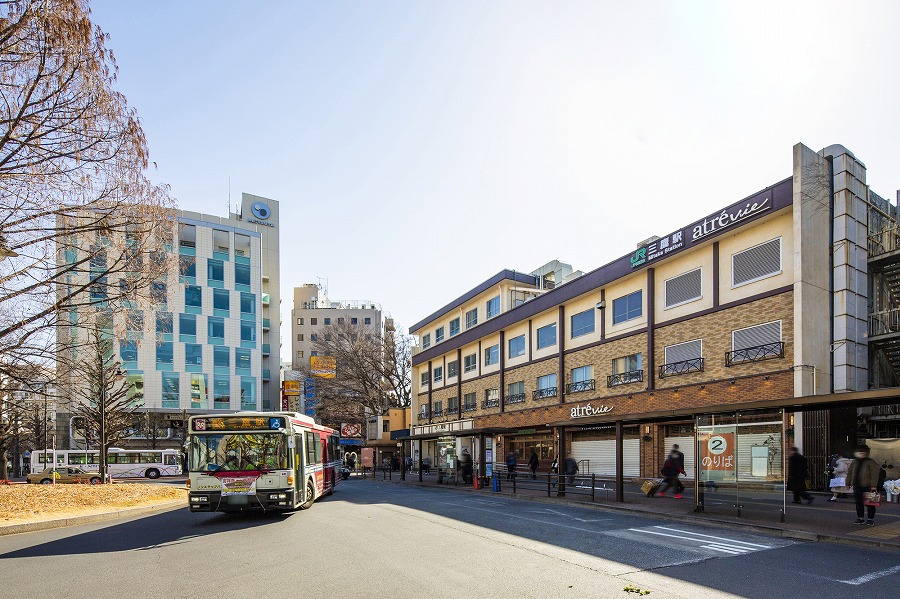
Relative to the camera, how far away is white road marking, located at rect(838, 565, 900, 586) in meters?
7.86

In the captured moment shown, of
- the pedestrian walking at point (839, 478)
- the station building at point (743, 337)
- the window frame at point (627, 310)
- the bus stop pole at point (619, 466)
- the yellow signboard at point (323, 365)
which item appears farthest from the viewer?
the yellow signboard at point (323, 365)

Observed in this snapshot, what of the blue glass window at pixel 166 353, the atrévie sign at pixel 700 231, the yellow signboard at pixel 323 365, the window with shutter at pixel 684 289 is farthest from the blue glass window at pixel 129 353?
the window with shutter at pixel 684 289

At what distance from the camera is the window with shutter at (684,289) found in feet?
81.6

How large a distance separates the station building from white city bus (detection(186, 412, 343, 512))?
32.8 ft

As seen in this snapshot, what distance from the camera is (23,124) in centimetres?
1305

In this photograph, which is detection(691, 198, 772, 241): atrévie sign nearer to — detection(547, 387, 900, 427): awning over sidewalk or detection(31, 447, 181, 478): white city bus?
detection(547, 387, 900, 427): awning over sidewalk

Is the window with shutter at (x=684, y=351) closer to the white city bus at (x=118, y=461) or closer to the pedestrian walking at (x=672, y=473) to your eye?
the pedestrian walking at (x=672, y=473)

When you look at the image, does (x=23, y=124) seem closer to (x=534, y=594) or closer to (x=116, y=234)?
(x=116, y=234)

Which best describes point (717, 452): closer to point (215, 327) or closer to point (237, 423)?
point (237, 423)

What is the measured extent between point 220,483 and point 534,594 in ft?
33.0

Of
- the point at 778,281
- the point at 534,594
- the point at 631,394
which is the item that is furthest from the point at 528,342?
the point at 534,594

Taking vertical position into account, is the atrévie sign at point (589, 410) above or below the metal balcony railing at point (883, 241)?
below

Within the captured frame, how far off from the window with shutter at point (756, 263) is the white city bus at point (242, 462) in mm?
17004

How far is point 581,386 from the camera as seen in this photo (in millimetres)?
31766
